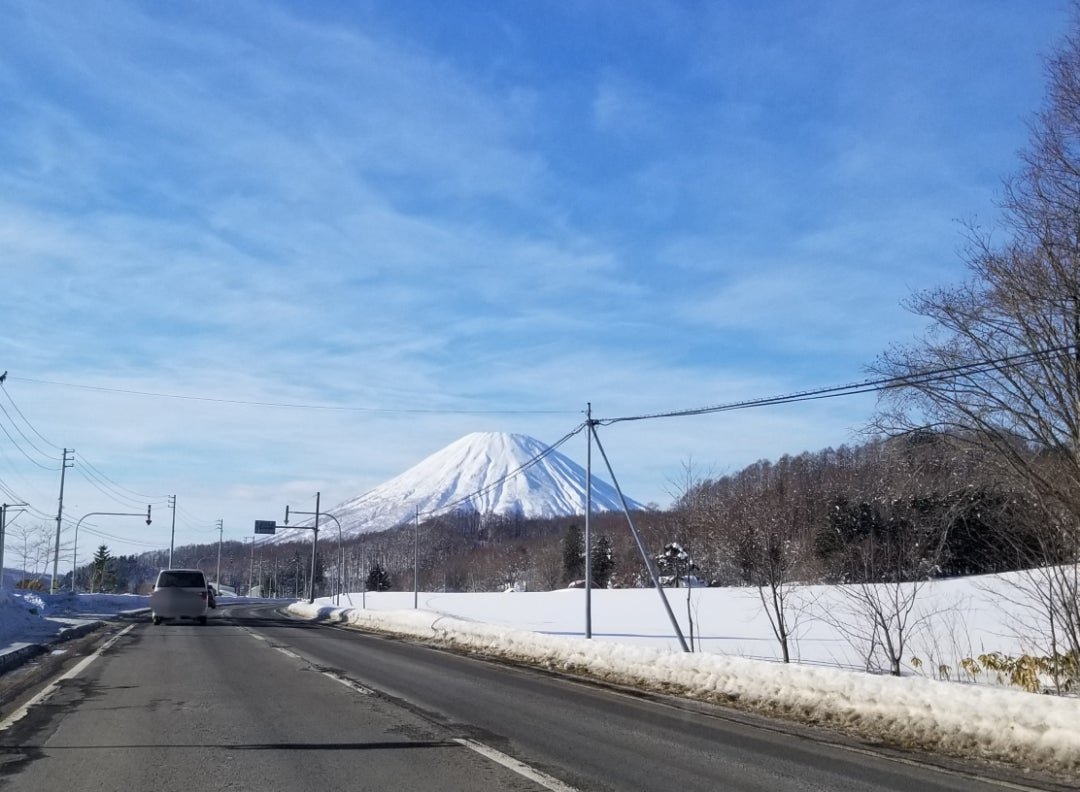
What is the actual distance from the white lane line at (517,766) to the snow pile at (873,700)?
15.0 ft

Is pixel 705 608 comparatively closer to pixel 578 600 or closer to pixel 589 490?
pixel 578 600

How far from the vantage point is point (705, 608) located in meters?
49.3

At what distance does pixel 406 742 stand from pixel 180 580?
27.9 metres

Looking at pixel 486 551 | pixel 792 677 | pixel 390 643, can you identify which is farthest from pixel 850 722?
pixel 486 551

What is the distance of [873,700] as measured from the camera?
36.0ft

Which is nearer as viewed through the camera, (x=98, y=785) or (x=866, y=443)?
(x=98, y=785)

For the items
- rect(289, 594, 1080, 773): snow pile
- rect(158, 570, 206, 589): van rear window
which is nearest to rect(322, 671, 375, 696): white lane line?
rect(289, 594, 1080, 773): snow pile

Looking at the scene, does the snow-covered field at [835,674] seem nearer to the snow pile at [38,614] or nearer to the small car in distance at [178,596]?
the snow pile at [38,614]

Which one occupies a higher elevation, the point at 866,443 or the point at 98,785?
the point at 866,443

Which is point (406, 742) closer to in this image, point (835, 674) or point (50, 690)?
point (835, 674)

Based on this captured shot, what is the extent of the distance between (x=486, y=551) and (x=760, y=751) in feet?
479

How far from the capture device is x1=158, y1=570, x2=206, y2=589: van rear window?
33688 mm

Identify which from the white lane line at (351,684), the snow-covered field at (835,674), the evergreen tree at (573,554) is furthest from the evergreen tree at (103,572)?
the white lane line at (351,684)

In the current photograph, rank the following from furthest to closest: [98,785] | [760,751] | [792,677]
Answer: [792,677], [760,751], [98,785]
